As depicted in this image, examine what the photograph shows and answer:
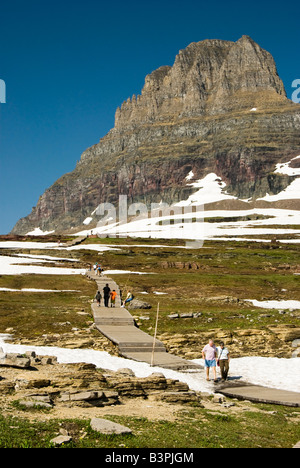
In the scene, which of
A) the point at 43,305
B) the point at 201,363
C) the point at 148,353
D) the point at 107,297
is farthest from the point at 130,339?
the point at 43,305

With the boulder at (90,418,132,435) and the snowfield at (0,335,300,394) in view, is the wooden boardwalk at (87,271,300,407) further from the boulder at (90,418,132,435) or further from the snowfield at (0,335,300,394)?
the boulder at (90,418,132,435)

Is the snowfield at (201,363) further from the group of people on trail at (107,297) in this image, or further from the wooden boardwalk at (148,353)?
the group of people on trail at (107,297)

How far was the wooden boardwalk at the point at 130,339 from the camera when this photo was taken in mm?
24062

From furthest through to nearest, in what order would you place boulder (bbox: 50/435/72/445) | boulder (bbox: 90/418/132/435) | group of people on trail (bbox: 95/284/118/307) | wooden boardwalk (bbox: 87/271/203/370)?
group of people on trail (bbox: 95/284/118/307), wooden boardwalk (bbox: 87/271/203/370), boulder (bbox: 90/418/132/435), boulder (bbox: 50/435/72/445)

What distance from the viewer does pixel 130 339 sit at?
92.9 ft

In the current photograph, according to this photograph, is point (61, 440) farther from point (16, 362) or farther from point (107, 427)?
point (16, 362)

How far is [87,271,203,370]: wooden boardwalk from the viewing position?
24062mm

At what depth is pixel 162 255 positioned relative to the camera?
96500 millimetres

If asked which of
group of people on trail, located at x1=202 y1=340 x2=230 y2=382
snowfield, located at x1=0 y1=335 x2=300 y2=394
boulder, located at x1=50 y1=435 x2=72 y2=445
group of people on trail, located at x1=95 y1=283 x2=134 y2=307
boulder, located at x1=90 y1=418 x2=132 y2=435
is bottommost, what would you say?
snowfield, located at x1=0 y1=335 x2=300 y2=394

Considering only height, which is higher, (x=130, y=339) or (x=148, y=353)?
(x=130, y=339)

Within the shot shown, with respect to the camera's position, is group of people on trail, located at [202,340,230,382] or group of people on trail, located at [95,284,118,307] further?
group of people on trail, located at [95,284,118,307]

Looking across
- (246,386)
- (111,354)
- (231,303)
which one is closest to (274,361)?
(246,386)

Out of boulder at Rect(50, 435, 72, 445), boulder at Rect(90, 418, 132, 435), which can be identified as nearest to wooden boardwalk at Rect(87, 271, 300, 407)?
boulder at Rect(90, 418, 132, 435)

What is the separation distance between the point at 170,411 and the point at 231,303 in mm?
31586
